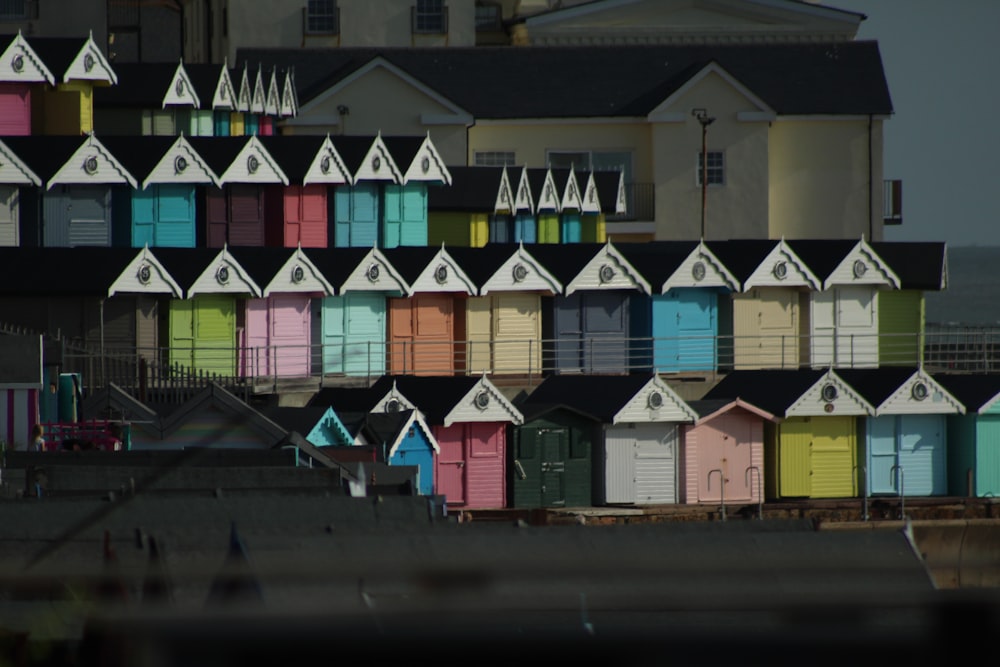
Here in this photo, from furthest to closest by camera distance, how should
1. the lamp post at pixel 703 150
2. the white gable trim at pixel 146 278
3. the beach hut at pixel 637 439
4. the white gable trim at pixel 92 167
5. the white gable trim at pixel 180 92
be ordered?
1. the lamp post at pixel 703 150
2. the white gable trim at pixel 180 92
3. the white gable trim at pixel 92 167
4. the white gable trim at pixel 146 278
5. the beach hut at pixel 637 439

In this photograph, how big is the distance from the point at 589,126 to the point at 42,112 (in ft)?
76.1

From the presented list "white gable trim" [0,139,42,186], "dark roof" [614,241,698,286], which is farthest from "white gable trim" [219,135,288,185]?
"dark roof" [614,241,698,286]

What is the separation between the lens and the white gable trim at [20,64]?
47.9 metres

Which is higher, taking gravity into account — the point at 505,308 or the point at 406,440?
the point at 505,308

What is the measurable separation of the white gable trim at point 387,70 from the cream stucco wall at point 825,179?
11.6m

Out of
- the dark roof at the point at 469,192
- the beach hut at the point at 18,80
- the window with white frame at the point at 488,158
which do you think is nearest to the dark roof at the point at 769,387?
the dark roof at the point at 469,192

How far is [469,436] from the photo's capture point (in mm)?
40250

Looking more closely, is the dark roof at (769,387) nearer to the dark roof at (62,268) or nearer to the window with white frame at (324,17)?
the dark roof at (62,268)

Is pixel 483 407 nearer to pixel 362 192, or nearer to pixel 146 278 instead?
pixel 146 278

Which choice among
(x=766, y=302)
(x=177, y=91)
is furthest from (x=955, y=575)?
(x=177, y=91)

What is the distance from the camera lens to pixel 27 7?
7075cm

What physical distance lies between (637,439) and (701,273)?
780 cm

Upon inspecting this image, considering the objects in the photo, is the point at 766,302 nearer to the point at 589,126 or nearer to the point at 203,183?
the point at 203,183

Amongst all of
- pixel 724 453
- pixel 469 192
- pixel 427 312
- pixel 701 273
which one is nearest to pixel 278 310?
pixel 427 312
